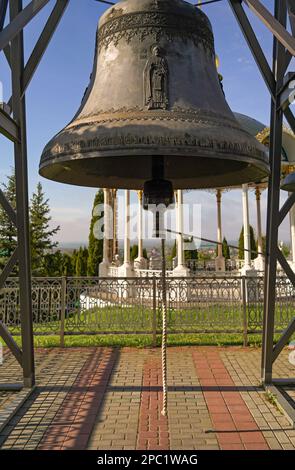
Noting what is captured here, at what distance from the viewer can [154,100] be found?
8.79 ft

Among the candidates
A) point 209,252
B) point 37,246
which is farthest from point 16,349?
point 209,252

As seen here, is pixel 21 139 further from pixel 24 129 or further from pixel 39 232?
pixel 39 232

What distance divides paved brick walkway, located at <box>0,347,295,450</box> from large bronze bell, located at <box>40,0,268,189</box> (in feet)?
7.60

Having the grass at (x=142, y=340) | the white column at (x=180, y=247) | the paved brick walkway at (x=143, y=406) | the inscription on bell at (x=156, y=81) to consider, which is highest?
the inscription on bell at (x=156, y=81)

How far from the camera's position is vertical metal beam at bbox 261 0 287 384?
4.38 meters

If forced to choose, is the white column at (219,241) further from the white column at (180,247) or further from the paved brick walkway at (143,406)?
the paved brick walkway at (143,406)

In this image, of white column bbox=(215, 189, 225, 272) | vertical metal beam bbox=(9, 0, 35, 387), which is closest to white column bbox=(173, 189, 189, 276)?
white column bbox=(215, 189, 225, 272)

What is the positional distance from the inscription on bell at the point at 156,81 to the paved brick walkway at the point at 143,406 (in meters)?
2.74

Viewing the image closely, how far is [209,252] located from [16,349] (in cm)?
5124

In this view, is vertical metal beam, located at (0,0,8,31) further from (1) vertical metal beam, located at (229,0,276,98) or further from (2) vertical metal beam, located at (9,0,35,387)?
(1) vertical metal beam, located at (229,0,276,98)

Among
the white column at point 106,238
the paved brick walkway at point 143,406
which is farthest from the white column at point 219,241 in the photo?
the paved brick walkway at point 143,406

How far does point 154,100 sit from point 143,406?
317 centimetres

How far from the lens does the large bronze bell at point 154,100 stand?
2.40m

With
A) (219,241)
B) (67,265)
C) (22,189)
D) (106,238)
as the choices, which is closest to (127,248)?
(106,238)
